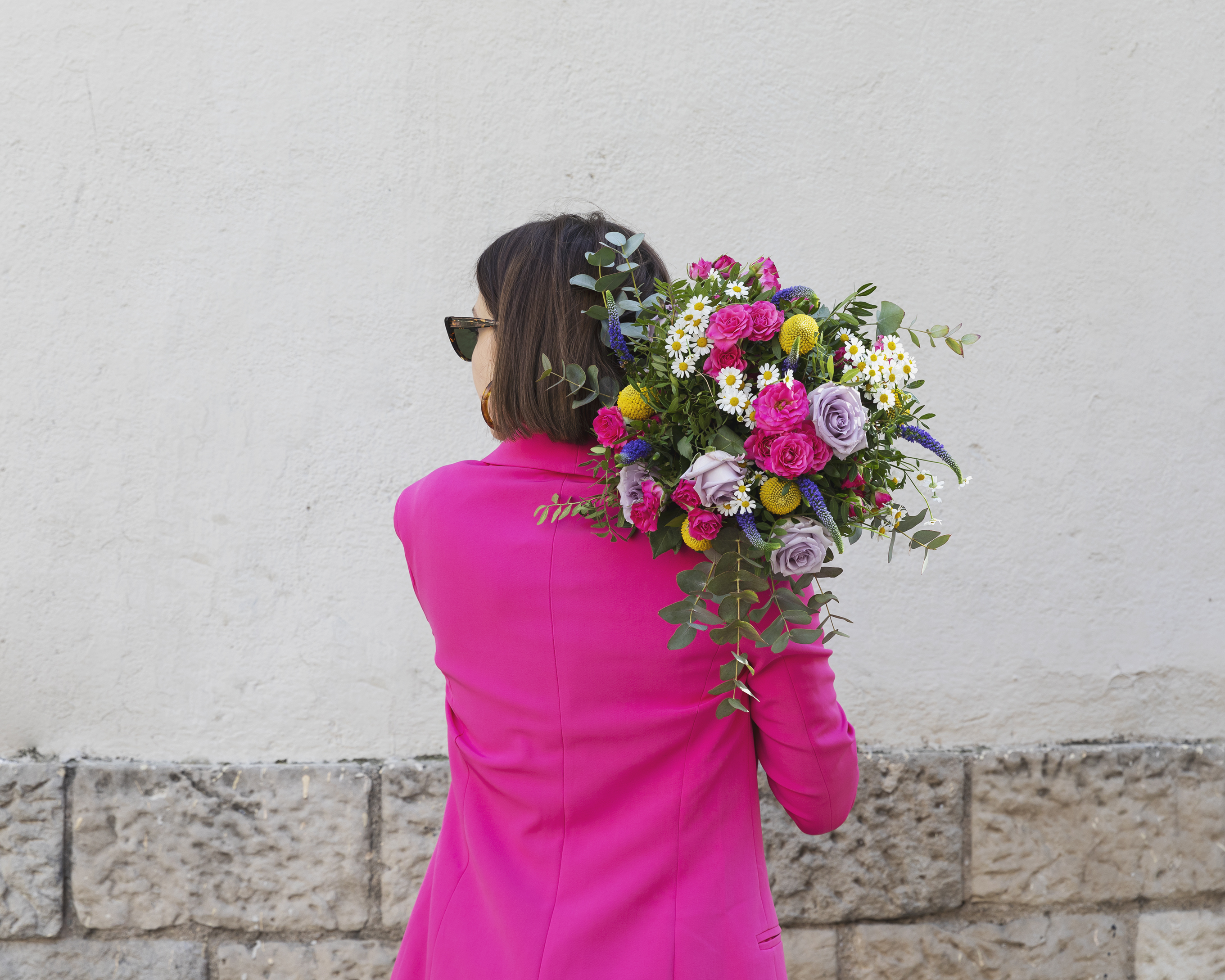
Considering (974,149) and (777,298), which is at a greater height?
(974,149)

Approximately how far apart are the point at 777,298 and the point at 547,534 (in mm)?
428

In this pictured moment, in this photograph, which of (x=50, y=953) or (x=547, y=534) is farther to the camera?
(x=50, y=953)

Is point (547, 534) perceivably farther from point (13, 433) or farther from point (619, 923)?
point (13, 433)

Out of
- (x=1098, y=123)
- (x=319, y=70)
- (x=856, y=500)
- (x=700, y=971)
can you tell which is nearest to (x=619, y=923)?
(x=700, y=971)

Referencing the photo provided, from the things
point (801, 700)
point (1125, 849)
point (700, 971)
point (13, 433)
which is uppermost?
point (13, 433)

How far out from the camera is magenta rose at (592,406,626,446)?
1.17 metres

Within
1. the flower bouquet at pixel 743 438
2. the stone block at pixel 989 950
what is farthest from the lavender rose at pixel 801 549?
the stone block at pixel 989 950

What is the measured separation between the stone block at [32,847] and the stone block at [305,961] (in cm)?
46

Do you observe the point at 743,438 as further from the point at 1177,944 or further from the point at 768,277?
the point at 1177,944

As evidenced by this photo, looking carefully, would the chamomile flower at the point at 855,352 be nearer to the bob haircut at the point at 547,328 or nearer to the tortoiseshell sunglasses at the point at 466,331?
the bob haircut at the point at 547,328

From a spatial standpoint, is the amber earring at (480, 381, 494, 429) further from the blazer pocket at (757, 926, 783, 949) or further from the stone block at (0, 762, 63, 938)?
the stone block at (0, 762, 63, 938)

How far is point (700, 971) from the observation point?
1255mm

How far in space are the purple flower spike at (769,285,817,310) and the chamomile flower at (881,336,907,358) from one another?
114 mm

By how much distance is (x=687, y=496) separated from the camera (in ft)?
3.74
